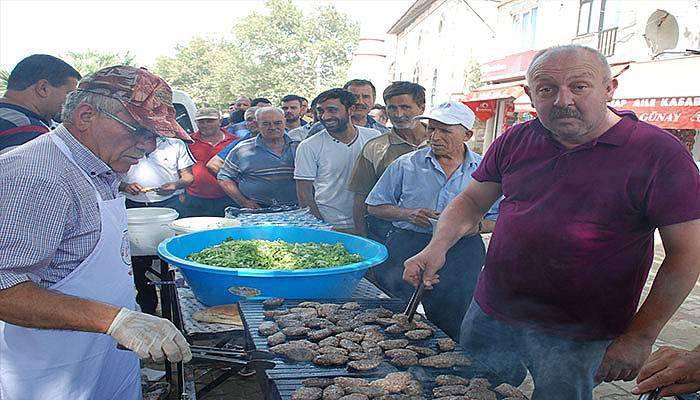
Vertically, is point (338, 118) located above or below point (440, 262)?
above

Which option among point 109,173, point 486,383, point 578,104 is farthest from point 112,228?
point 578,104

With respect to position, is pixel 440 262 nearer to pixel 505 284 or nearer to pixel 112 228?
pixel 505 284

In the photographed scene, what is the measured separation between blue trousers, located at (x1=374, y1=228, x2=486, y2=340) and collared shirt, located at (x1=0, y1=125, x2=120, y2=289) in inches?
93.8

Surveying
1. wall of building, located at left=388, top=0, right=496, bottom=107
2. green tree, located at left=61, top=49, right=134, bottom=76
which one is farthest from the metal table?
green tree, located at left=61, top=49, right=134, bottom=76

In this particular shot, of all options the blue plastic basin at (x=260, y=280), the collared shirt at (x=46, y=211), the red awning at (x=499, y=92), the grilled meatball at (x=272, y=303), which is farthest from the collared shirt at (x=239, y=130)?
the red awning at (x=499, y=92)

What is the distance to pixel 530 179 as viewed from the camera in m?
2.40

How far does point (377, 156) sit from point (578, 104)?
231 centimetres

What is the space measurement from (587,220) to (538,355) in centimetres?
74

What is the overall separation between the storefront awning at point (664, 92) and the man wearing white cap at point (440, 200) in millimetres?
6790

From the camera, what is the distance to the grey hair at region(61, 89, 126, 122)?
5.96ft

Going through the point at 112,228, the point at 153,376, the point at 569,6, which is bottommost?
the point at 153,376

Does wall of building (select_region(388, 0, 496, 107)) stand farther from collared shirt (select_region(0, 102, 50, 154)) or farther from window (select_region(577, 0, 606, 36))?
collared shirt (select_region(0, 102, 50, 154))

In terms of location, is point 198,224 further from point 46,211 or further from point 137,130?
point 46,211

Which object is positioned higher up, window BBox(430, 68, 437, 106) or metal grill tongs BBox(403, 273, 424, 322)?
window BBox(430, 68, 437, 106)
